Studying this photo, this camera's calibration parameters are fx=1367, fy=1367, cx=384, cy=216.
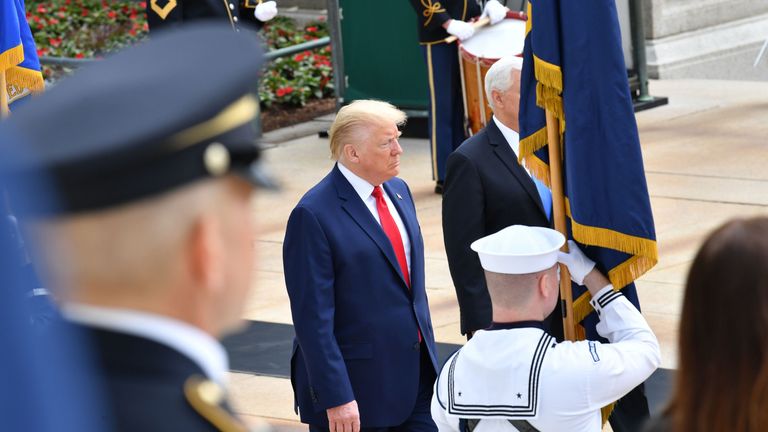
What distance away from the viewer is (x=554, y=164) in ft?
15.6

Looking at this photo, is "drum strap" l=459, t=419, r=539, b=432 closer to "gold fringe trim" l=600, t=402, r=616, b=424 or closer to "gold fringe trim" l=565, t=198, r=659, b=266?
"gold fringe trim" l=600, t=402, r=616, b=424

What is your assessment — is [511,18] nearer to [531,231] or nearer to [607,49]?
[607,49]

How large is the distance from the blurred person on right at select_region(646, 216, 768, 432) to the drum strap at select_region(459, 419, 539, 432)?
4.68 feet

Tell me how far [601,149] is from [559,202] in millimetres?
301

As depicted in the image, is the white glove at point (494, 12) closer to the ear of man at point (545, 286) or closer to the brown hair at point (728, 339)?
the ear of man at point (545, 286)

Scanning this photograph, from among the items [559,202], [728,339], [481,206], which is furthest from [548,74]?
[728,339]

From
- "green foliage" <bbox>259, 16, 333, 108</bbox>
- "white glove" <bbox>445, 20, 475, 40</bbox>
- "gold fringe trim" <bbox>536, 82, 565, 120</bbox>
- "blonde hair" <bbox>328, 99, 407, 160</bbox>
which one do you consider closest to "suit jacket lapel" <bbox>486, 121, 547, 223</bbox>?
"gold fringe trim" <bbox>536, 82, 565, 120</bbox>

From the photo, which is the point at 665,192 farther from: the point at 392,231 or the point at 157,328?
the point at 157,328

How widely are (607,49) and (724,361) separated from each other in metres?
2.61

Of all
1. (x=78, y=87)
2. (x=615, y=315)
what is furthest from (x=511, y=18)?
(x=78, y=87)

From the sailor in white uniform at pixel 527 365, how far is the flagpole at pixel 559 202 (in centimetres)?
78

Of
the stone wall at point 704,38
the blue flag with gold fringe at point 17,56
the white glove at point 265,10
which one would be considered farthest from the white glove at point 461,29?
the stone wall at point 704,38

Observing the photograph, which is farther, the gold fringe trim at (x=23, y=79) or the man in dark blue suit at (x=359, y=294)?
the gold fringe trim at (x=23, y=79)

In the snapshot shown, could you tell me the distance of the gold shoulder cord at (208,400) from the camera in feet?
4.75
